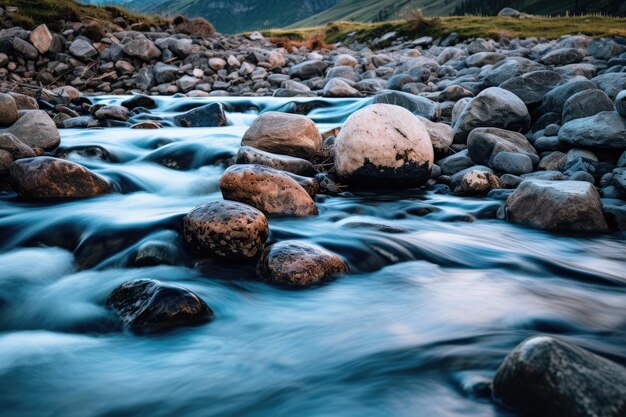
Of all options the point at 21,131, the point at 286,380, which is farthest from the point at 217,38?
the point at 286,380

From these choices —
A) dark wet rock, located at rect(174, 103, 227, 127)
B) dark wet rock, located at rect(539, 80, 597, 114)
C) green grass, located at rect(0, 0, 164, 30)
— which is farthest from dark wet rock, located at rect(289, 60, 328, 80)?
dark wet rock, located at rect(539, 80, 597, 114)

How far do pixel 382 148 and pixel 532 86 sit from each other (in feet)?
13.3

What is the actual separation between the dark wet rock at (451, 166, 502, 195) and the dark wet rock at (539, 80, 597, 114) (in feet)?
7.96

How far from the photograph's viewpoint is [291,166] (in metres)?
6.57

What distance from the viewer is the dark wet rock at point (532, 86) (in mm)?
8789

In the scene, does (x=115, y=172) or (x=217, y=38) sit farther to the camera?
(x=217, y=38)

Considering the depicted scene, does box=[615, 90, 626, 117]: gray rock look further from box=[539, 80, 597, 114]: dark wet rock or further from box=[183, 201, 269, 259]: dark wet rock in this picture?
box=[183, 201, 269, 259]: dark wet rock

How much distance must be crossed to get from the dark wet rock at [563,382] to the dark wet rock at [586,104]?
642 cm

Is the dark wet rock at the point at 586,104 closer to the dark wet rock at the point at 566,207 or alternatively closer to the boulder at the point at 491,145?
the boulder at the point at 491,145

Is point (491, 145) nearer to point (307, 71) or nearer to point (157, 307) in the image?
point (157, 307)

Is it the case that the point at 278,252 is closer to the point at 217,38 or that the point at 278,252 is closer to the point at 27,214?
the point at 27,214

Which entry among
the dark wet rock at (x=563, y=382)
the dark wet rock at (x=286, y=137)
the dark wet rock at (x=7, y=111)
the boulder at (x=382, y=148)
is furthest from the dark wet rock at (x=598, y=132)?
the dark wet rock at (x=7, y=111)

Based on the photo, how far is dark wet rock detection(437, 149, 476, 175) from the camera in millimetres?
7410

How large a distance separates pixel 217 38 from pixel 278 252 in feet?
69.6
